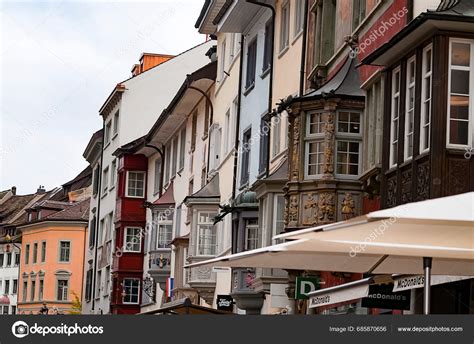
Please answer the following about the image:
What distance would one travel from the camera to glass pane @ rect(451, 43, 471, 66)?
62.8ft

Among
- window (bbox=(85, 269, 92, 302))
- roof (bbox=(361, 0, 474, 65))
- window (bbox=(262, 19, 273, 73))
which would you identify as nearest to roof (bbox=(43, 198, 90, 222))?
window (bbox=(85, 269, 92, 302))

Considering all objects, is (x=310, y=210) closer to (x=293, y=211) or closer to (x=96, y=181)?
(x=293, y=211)

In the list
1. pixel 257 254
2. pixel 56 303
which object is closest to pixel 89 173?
pixel 56 303

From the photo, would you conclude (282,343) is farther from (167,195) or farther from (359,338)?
(167,195)

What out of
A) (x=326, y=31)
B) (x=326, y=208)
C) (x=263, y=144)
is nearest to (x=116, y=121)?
(x=263, y=144)

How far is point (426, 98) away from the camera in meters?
19.6

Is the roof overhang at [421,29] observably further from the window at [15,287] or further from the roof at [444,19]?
the window at [15,287]

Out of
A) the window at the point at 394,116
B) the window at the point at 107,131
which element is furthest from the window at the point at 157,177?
the window at the point at 394,116

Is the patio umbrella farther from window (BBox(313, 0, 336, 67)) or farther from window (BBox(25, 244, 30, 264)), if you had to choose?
window (BBox(25, 244, 30, 264))

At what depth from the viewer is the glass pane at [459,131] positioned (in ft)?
62.4

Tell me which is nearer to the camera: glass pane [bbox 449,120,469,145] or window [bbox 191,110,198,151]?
glass pane [bbox 449,120,469,145]

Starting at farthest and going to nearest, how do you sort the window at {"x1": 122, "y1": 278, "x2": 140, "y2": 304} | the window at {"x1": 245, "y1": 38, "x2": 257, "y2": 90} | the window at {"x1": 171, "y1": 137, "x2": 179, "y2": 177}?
1. the window at {"x1": 122, "y1": 278, "x2": 140, "y2": 304}
2. the window at {"x1": 171, "y1": 137, "x2": 179, "y2": 177}
3. the window at {"x1": 245, "y1": 38, "x2": 257, "y2": 90}

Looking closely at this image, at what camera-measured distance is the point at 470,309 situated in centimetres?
1948

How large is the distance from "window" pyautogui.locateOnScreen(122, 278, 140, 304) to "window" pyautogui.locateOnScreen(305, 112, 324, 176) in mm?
36723
